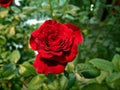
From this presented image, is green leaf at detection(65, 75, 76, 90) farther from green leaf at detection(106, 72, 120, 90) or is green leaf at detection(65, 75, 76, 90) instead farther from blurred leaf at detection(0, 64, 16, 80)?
blurred leaf at detection(0, 64, 16, 80)

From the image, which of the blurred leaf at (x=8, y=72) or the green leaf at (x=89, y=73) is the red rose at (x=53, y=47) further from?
the blurred leaf at (x=8, y=72)

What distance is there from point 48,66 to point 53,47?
4cm

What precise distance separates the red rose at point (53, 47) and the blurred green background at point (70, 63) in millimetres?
60

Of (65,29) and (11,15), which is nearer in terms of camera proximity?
(65,29)

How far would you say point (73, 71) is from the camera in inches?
25.1

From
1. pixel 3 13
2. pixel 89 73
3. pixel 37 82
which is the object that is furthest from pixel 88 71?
pixel 3 13

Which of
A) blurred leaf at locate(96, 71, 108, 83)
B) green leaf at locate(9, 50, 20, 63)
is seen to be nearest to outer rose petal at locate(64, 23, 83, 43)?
blurred leaf at locate(96, 71, 108, 83)

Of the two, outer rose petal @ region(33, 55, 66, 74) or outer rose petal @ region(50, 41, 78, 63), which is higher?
outer rose petal @ region(50, 41, 78, 63)

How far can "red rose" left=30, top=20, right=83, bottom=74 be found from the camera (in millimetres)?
549

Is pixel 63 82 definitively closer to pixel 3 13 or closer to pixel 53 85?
pixel 53 85

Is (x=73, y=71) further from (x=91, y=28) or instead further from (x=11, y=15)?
(x=91, y=28)

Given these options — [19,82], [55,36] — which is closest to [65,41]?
[55,36]

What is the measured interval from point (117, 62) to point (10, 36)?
1.94ft

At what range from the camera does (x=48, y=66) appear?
0.56 m
